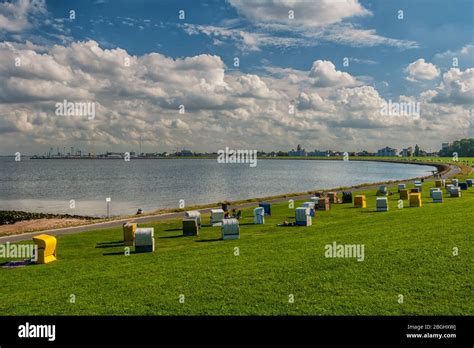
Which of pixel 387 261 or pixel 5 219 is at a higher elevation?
pixel 387 261

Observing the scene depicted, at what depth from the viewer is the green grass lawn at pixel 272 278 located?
37.6 feet

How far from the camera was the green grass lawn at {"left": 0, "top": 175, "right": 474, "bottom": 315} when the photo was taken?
37.6 ft

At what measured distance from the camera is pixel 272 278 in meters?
13.8
